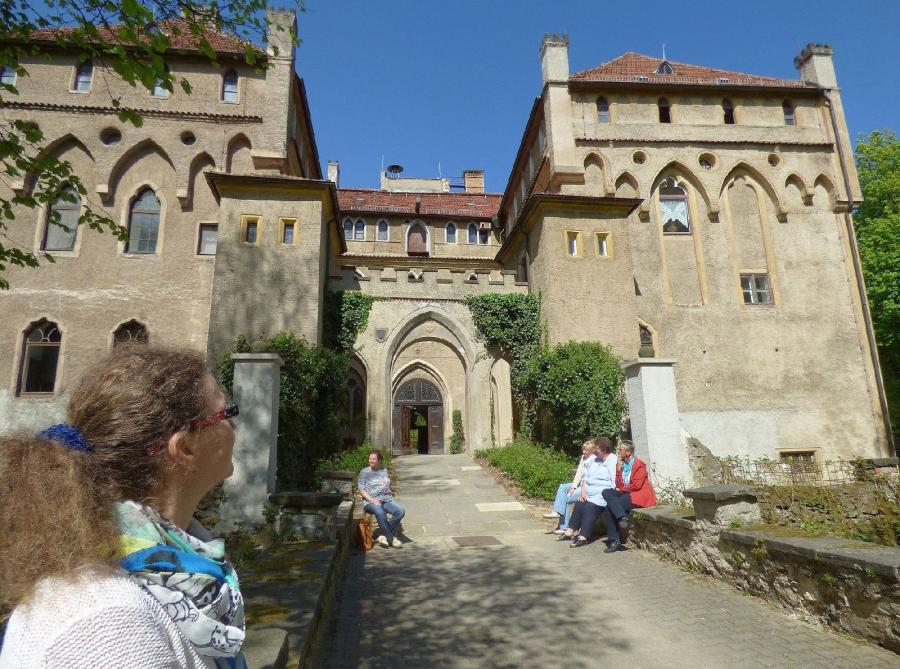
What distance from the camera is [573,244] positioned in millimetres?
16219

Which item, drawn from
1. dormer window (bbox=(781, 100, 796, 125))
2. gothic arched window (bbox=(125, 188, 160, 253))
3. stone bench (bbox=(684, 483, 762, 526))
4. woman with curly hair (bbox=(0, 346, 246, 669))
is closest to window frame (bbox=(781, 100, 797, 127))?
dormer window (bbox=(781, 100, 796, 125))

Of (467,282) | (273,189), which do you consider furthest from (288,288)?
(467,282)

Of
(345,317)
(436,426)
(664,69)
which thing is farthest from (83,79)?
(436,426)

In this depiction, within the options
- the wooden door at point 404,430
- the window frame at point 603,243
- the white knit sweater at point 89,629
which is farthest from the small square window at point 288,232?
the wooden door at point 404,430

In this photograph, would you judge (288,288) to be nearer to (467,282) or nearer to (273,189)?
(273,189)

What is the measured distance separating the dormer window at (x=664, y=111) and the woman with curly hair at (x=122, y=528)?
21016 millimetres

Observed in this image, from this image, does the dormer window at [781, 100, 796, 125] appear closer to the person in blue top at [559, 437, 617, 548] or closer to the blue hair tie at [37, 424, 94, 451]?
the person in blue top at [559, 437, 617, 548]

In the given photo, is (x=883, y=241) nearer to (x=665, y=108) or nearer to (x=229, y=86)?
(x=665, y=108)

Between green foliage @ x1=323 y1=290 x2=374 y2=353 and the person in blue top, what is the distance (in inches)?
418

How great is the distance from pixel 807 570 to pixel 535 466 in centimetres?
712

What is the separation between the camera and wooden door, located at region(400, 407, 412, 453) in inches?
1154

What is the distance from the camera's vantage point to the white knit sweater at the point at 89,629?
94 cm

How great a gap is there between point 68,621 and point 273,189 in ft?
51.2

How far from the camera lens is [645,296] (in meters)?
17.5
